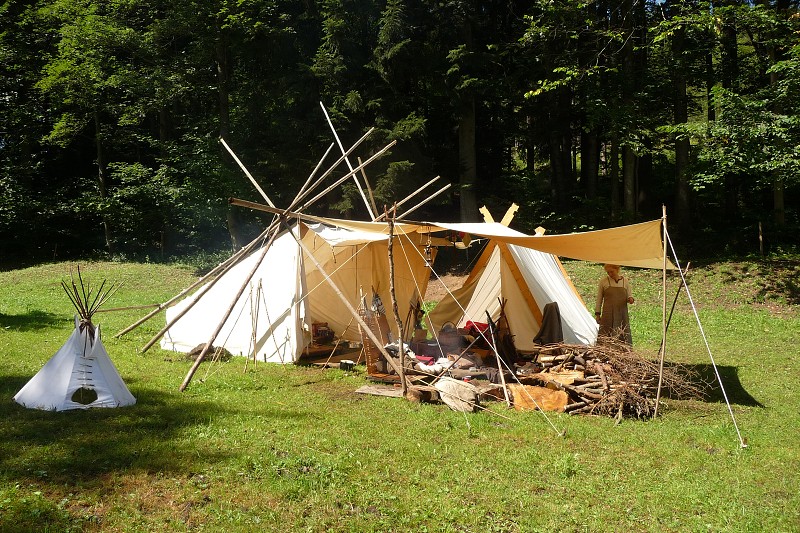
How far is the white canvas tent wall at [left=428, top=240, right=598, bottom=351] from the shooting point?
970 centimetres

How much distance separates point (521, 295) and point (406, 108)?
886cm

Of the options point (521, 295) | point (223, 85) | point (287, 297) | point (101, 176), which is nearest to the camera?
point (287, 297)

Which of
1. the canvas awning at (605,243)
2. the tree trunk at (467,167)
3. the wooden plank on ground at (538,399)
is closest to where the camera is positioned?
the wooden plank on ground at (538,399)

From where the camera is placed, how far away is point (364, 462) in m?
4.93

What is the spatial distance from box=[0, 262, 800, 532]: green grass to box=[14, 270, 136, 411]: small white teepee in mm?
181

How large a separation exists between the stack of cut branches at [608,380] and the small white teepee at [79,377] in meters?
4.36

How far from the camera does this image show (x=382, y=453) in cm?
514

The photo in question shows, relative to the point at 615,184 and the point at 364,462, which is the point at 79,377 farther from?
the point at 615,184

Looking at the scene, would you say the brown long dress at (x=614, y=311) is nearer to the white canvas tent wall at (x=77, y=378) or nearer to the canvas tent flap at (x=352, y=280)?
the canvas tent flap at (x=352, y=280)

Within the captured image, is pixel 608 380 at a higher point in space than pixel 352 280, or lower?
lower

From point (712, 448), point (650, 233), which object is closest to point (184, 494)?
point (712, 448)

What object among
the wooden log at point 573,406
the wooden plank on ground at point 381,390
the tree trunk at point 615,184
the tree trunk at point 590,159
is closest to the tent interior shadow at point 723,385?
the wooden log at point 573,406

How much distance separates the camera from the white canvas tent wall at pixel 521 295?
31.8ft

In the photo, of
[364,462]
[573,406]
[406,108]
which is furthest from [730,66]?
[364,462]
